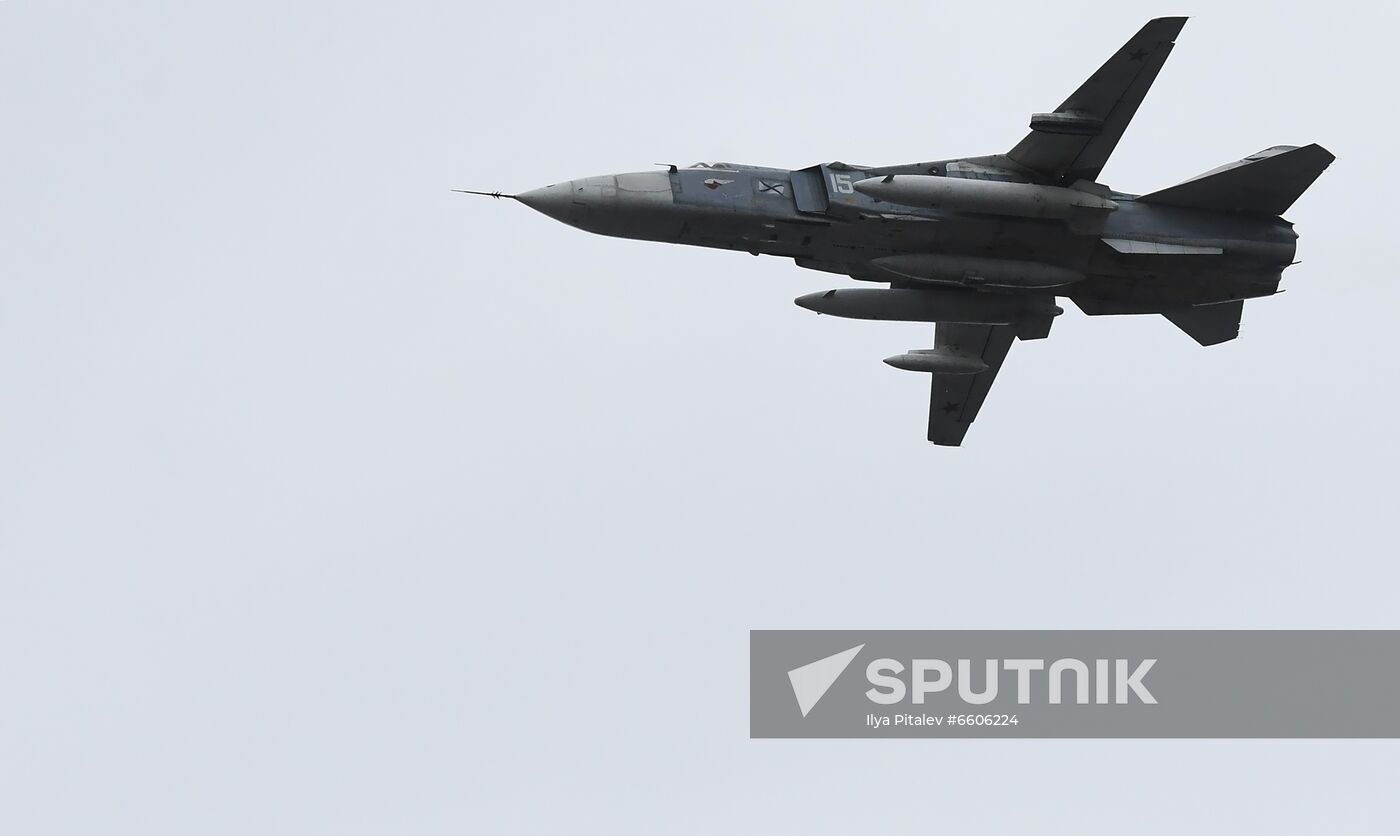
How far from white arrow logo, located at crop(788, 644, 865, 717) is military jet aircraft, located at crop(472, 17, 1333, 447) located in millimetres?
7054

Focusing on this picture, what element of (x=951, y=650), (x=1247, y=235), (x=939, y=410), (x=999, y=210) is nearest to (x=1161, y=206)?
(x=1247, y=235)

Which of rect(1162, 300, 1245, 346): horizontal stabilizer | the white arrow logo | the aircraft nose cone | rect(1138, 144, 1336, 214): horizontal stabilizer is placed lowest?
the white arrow logo

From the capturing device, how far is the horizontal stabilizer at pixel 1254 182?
35.5 m

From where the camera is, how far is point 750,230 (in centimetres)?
3338

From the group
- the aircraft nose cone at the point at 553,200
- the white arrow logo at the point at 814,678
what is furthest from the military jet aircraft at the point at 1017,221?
the white arrow logo at the point at 814,678

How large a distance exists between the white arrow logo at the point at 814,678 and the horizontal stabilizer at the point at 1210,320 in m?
10.2

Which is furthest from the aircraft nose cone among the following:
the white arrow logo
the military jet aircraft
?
the white arrow logo

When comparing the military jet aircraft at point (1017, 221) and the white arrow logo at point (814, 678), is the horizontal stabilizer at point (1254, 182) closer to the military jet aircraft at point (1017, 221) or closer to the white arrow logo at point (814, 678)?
the military jet aircraft at point (1017, 221)

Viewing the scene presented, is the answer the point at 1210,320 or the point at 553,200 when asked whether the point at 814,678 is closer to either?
the point at 1210,320

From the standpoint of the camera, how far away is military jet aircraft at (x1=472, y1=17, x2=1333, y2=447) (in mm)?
33188

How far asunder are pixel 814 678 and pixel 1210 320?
1163 cm

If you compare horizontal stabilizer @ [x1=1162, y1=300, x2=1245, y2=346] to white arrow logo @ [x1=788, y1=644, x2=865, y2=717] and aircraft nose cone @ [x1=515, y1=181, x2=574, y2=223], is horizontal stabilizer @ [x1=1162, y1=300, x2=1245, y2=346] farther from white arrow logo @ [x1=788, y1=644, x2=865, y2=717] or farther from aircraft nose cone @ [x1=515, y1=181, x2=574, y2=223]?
aircraft nose cone @ [x1=515, y1=181, x2=574, y2=223]

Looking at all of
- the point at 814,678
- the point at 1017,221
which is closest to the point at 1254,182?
the point at 1017,221

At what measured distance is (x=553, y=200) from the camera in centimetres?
3216
